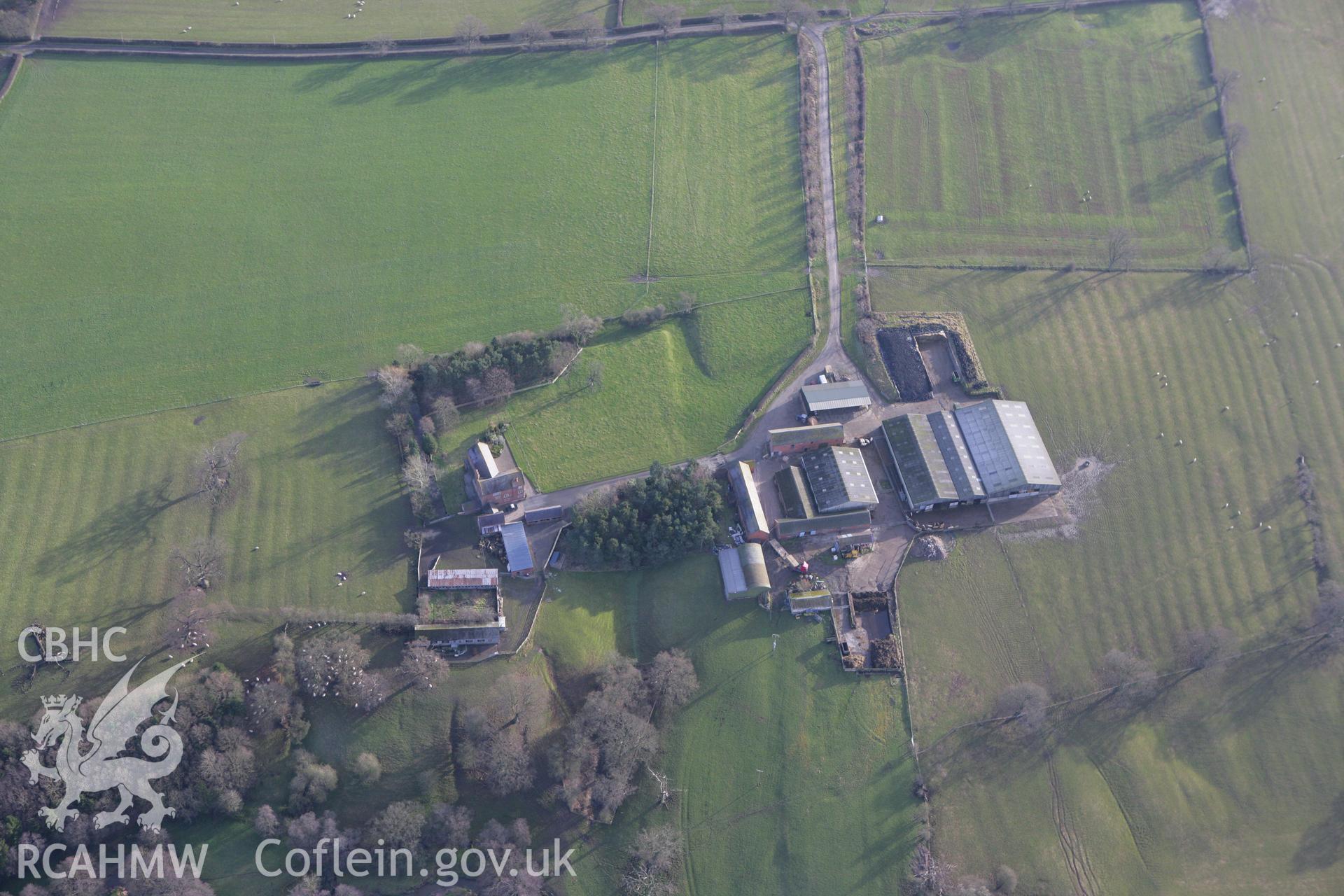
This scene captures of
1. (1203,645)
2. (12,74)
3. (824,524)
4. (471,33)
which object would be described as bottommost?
(1203,645)

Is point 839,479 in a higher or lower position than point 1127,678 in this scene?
higher

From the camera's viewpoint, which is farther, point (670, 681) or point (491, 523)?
point (491, 523)

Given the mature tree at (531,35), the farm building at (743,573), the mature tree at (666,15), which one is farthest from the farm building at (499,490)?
the mature tree at (666,15)

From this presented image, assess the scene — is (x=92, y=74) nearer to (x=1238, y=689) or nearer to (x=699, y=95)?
(x=699, y=95)

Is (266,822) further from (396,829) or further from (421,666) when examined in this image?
(421,666)

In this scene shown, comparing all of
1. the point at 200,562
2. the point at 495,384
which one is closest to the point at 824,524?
the point at 495,384

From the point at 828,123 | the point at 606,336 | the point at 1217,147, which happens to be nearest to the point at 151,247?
the point at 606,336
